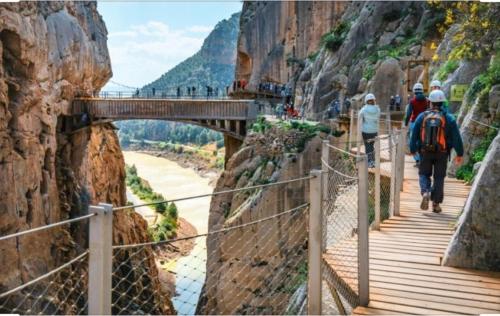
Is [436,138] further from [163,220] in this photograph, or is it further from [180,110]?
[163,220]

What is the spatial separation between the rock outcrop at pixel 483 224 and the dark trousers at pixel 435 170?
1.42 metres

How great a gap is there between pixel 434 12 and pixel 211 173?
55598 millimetres

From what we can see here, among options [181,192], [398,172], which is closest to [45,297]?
[398,172]

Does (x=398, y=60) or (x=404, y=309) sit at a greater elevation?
(x=398, y=60)

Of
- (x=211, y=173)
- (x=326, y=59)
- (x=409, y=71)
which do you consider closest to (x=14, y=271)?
(x=409, y=71)

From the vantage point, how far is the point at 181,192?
207ft

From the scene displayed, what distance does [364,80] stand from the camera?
78.0 ft

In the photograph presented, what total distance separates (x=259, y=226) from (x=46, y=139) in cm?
932

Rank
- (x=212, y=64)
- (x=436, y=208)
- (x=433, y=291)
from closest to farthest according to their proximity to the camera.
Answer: (x=433, y=291) < (x=436, y=208) < (x=212, y=64)

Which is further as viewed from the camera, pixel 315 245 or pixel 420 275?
pixel 420 275

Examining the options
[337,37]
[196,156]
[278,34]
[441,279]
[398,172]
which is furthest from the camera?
[196,156]

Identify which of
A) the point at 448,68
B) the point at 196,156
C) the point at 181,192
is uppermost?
the point at 448,68

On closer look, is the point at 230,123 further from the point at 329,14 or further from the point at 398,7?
the point at 329,14

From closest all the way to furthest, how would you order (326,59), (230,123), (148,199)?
1. (230,123)
2. (326,59)
3. (148,199)
